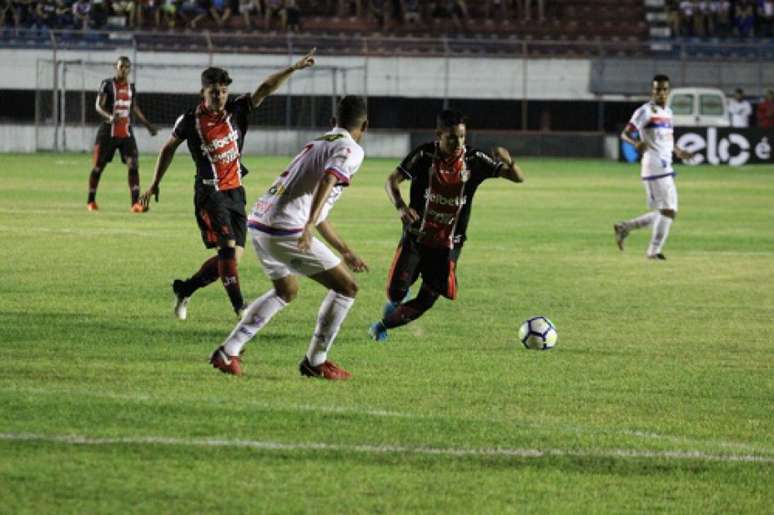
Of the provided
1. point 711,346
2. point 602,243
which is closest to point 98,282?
point 711,346

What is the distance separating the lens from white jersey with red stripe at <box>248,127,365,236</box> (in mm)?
9688

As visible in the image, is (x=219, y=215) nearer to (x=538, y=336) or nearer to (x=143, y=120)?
(x=538, y=336)

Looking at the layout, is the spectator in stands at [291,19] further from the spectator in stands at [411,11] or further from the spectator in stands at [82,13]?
the spectator in stands at [82,13]

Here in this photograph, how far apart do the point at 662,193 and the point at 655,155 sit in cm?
52

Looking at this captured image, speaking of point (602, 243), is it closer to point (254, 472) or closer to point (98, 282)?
point (98, 282)

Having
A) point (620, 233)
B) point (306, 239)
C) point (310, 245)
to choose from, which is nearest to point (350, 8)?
point (620, 233)

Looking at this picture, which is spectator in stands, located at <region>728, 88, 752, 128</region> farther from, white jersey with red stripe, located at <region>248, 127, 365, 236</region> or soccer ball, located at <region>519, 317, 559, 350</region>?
white jersey with red stripe, located at <region>248, 127, 365, 236</region>

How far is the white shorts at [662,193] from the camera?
20.7 meters

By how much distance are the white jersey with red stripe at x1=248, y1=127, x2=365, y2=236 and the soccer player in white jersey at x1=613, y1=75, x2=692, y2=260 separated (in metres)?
A: 11.3

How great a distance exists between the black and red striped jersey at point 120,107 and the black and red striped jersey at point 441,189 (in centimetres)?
1523

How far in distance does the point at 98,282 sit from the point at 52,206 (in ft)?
37.1

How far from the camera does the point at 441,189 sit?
11766mm

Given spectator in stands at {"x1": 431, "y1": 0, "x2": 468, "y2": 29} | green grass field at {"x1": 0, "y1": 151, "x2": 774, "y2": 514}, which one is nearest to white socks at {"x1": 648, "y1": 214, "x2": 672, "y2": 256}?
green grass field at {"x1": 0, "y1": 151, "x2": 774, "y2": 514}

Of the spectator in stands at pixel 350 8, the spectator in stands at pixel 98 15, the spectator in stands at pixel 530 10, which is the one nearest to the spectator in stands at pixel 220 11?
the spectator in stands at pixel 98 15
